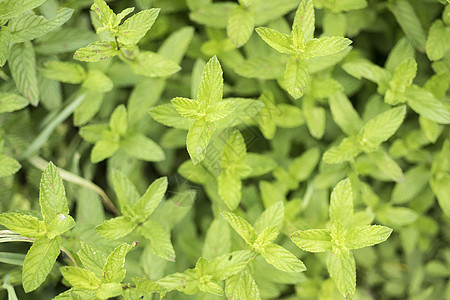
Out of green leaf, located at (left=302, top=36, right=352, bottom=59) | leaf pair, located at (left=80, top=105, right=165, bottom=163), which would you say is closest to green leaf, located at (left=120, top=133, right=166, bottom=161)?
leaf pair, located at (left=80, top=105, right=165, bottom=163)

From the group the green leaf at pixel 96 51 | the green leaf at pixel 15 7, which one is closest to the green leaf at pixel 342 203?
the green leaf at pixel 96 51

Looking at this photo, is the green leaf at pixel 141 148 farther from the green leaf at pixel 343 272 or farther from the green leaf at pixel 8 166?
the green leaf at pixel 343 272

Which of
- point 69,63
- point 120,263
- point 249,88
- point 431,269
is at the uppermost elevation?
point 69,63

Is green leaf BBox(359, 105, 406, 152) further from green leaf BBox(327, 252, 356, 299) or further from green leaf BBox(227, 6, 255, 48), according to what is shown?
green leaf BBox(227, 6, 255, 48)

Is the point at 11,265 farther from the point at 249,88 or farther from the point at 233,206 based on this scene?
the point at 249,88

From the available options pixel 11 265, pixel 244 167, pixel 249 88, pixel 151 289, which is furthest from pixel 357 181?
pixel 11 265

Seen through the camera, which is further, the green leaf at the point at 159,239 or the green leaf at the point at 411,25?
the green leaf at the point at 411,25

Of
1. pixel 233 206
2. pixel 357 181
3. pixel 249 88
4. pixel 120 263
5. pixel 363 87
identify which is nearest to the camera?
pixel 120 263
